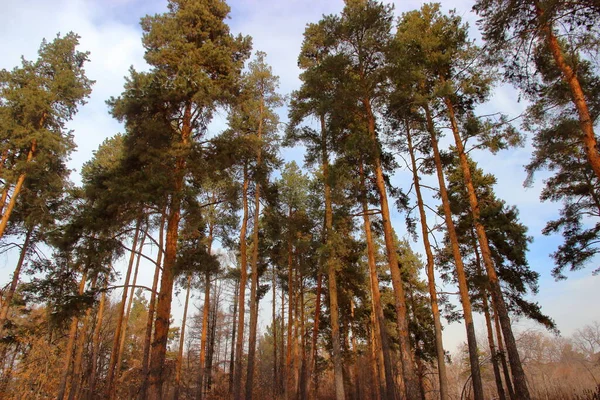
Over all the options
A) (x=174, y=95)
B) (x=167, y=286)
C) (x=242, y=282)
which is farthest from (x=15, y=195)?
(x=242, y=282)

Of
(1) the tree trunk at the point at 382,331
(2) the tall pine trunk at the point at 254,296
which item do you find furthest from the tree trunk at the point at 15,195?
(1) the tree trunk at the point at 382,331

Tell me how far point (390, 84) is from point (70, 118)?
14372 millimetres

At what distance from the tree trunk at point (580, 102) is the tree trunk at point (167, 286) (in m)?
9.63

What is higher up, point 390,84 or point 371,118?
point 390,84

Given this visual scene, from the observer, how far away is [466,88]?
1152 centimetres

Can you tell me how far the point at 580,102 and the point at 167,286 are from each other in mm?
11248

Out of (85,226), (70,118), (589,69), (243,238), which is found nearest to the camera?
(85,226)

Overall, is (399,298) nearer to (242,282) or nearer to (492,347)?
(242,282)

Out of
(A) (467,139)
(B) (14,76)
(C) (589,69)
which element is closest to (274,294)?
(A) (467,139)

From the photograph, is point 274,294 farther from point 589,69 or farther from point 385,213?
point 589,69

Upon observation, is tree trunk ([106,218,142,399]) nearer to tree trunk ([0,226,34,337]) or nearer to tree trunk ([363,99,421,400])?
tree trunk ([0,226,34,337])

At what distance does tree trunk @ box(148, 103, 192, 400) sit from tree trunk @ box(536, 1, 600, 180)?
9.63 m

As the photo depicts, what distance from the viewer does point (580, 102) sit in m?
7.89

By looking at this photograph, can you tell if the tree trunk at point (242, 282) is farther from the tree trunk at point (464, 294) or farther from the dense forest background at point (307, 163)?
the tree trunk at point (464, 294)
